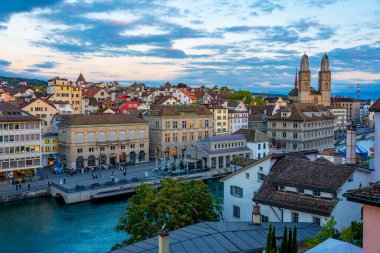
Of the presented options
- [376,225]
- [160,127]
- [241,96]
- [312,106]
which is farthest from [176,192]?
[241,96]

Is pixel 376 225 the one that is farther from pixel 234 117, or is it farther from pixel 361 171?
pixel 234 117

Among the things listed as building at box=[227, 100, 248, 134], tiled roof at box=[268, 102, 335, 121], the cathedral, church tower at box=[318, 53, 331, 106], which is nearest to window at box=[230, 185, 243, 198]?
tiled roof at box=[268, 102, 335, 121]

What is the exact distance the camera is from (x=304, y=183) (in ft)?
84.8

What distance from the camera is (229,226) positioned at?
20156 millimetres

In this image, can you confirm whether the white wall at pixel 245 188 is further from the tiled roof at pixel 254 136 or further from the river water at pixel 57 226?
the tiled roof at pixel 254 136

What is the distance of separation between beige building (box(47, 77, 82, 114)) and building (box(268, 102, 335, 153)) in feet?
159

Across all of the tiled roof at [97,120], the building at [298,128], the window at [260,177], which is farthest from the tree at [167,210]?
the building at [298,128]

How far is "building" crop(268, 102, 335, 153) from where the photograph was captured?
8975 centimetres

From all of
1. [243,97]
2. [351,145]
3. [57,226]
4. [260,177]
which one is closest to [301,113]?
[243,97]

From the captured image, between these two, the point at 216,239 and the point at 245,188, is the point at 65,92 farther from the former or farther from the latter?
the point at 216,239

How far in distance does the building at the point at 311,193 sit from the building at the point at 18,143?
40637 millimetres

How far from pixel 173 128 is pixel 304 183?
57.3m

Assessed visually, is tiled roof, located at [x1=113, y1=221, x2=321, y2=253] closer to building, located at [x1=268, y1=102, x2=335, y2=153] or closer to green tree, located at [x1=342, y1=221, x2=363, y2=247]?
green tree, located at [x1=342, y1=221, x2=363, y2=247]

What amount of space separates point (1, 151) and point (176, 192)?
36356 millimetres
